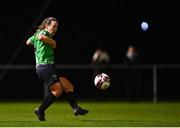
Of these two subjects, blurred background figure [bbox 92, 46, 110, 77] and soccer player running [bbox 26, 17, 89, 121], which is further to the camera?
blurred background figure [bbox 92, 46, 110, 77]

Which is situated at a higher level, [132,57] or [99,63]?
[132,57]

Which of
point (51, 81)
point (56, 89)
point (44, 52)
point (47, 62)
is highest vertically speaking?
point (44, 52)

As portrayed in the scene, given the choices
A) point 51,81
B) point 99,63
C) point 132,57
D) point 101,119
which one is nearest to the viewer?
point 51,81

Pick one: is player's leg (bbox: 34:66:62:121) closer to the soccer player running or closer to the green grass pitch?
the soccer player running

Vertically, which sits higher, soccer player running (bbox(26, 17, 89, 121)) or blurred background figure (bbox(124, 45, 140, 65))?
soccer player running (bbox(26, 17, 89, 121))

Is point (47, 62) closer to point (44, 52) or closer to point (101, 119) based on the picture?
point (44, 52)

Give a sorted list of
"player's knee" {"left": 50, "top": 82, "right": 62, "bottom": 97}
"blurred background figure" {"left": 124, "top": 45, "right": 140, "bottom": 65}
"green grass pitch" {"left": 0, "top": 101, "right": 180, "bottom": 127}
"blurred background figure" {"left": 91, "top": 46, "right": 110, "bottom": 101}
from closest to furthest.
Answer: "green grass pitch" {"left": 0, "top": 101, "right": 180, "bottom": 127}, "player's knee" {"left": 50, "top": 82, "right": 62, "bottom": 97}, "blurred background figure" {"left": 124, "top": 45, "right": 140, "bottom": 65}, "blurred background figure" {"left": 91, "top": 46, "right": 110, "bottom": 101}

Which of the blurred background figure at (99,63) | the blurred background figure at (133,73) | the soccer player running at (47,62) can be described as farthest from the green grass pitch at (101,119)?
the blurred background figure at (99,63)

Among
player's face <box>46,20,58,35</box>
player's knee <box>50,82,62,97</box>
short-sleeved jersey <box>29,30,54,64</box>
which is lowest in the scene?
player's knee <box>50,82,62,97</box>

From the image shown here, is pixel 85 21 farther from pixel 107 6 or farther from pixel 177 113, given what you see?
pixel 177 113

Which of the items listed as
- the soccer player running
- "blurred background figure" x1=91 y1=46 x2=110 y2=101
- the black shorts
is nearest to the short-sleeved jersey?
the soccer player running

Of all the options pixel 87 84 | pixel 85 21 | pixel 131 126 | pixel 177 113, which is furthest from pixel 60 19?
pixel 131 126

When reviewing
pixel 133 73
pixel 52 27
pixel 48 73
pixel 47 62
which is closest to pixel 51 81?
pixel 48 73

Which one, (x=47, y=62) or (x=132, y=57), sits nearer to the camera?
(x=47, y=62)
